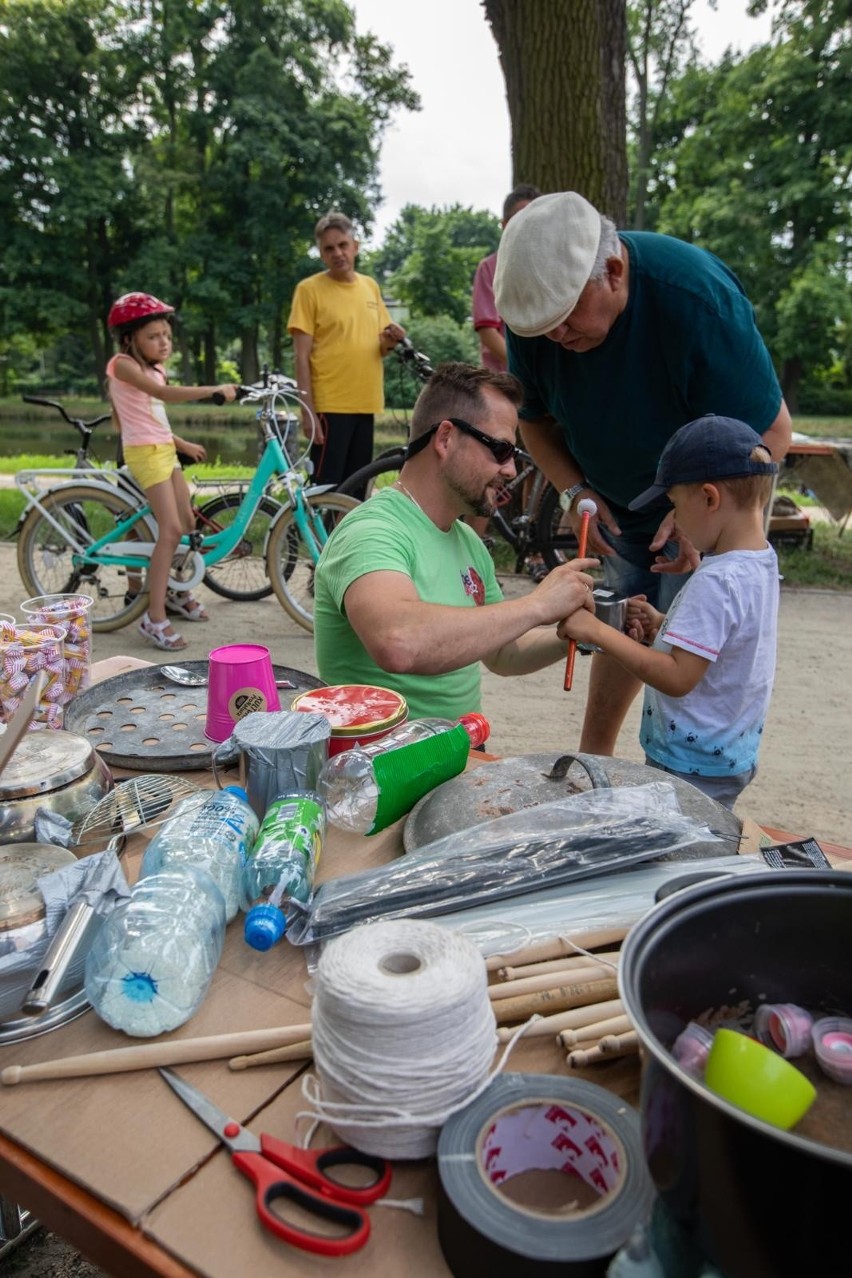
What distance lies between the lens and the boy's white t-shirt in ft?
5.73

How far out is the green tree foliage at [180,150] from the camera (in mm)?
25453

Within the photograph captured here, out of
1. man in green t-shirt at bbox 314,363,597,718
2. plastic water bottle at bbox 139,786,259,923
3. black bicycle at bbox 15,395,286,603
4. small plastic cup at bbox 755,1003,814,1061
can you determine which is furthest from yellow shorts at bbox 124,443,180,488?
small plastic cup at bbox 755,1003,814,1061

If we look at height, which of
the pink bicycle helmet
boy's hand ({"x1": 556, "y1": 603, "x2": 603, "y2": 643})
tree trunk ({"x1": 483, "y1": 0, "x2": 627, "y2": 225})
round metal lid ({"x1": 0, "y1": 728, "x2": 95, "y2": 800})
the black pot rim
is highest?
tree trunk ({"x1": 483, "y1": 0, "x2": 627, "y2": 225})

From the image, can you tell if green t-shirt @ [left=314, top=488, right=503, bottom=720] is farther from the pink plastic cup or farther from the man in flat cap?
the man in flat cap

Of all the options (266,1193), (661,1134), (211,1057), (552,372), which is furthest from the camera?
(552,372)

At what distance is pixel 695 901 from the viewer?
2.40ft

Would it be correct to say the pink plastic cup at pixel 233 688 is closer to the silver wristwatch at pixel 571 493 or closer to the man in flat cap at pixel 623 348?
the man in flat cap at pixel 623 348

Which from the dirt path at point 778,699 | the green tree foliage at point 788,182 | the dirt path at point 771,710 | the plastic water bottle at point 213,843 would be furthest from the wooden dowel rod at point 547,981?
the green tree foliage at point 788,182

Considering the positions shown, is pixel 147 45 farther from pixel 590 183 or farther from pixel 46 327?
pixel 590 183

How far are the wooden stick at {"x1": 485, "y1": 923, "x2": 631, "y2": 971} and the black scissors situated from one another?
0.85 feet

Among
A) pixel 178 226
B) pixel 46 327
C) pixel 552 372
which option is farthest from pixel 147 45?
pixel 552 372

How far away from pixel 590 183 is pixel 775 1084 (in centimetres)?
559

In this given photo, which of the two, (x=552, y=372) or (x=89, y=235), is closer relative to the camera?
(x=552, y=372)

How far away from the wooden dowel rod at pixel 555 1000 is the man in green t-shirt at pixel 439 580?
0.85 metres
